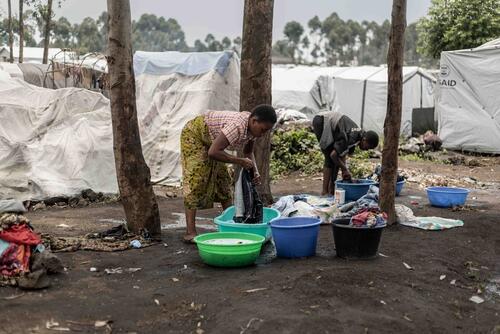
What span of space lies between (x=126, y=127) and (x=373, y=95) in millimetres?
14522

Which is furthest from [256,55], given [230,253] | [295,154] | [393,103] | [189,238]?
[295,154]

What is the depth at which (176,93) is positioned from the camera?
452 inches

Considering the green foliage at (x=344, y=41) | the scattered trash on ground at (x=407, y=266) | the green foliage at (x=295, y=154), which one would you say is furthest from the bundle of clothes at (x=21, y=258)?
the green foliage at (x=344, y=41)

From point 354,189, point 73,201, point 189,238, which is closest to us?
point 189,238

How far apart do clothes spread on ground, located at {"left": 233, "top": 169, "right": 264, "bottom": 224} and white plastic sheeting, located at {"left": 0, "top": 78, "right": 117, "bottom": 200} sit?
3.71m

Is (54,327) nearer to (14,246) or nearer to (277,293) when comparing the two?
(14,246)

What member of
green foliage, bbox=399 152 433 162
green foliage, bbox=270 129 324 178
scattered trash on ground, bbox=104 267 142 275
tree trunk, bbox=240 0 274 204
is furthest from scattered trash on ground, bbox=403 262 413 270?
green foliage, bbox=399 152 433 162

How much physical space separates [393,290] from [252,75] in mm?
3668

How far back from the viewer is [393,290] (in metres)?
3.95

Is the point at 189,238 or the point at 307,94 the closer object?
the point at 189,238

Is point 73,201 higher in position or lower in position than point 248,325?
lower

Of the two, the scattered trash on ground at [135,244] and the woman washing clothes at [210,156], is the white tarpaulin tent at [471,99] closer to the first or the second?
the woman washing clothes at [210,156]

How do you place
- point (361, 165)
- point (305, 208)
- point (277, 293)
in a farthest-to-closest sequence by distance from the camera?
point (361, 165)
point (305, 208)
point (277, 293)

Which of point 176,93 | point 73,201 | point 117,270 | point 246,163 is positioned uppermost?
point 176,93
